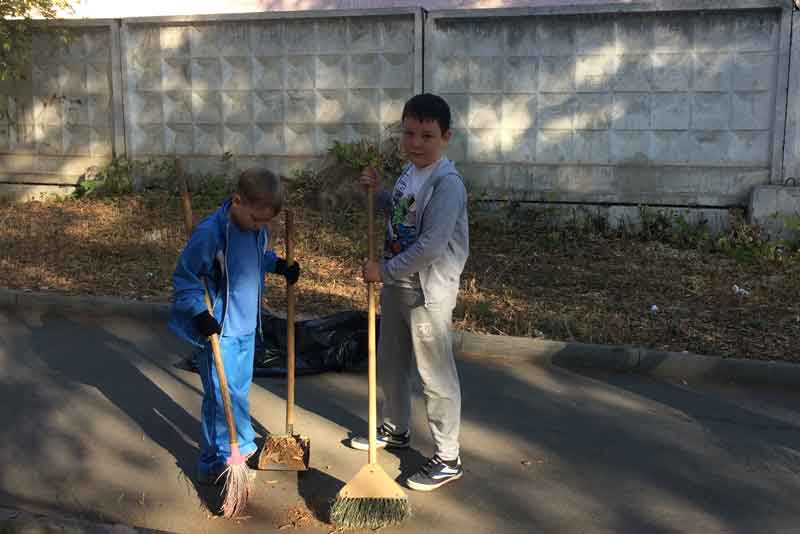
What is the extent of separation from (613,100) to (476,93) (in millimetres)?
1549

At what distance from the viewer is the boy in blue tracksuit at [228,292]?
3633 millimetres

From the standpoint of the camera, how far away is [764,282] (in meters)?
7.64

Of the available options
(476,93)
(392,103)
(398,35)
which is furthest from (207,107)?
(476,93)

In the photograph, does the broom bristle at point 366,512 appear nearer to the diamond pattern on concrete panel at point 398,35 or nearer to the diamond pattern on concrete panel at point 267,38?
the diamond pattern on concrete panel at point 398,35

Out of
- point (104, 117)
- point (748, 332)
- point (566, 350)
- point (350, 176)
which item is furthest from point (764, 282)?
point (104, 117)

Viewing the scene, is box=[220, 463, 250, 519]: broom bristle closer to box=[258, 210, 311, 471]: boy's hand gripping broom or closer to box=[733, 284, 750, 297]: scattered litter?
box=[258, 210, 311, 471]: boy's hand gripping broom

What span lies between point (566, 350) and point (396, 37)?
5.36m

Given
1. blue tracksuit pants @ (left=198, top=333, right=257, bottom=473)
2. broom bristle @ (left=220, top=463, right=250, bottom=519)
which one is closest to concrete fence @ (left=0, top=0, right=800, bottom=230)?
blue tracksuit pants @ (left=198, top=333, right=257, bottom=473)

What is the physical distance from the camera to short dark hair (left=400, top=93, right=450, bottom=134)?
379 cm

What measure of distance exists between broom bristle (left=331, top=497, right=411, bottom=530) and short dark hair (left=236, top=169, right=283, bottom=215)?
51.7 inches

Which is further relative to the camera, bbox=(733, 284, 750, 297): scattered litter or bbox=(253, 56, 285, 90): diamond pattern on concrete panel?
bbox=(253, 56, 285, 90): diamond pattern on concrete panel

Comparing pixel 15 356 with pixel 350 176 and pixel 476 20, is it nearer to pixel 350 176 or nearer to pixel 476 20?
pixel 350 176

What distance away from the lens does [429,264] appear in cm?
381

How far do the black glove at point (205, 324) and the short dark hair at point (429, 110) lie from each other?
4.09 feet
